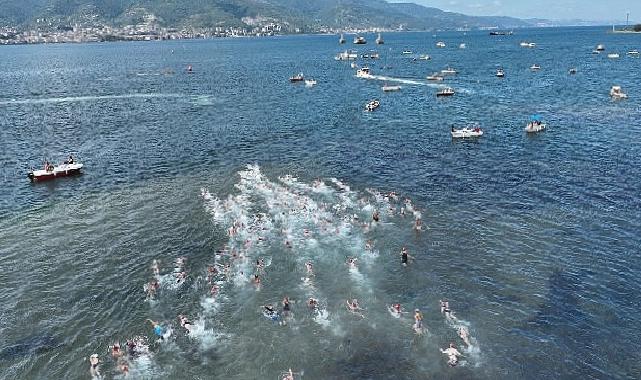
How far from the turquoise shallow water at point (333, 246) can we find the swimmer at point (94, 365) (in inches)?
19.1

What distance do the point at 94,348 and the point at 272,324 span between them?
13.2m

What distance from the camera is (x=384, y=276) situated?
155ft

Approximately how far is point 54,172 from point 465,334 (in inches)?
2495

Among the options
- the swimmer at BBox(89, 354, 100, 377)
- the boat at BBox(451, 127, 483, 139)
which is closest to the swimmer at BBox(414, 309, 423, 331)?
the swimmer at BBox(89, 354, 100, 377)

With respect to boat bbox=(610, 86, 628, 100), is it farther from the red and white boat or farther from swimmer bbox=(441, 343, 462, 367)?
the red and white boat

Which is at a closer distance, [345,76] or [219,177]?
[219,177]

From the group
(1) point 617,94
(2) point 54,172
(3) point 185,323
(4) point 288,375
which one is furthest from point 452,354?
(1) point 617,94

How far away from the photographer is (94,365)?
120 feet

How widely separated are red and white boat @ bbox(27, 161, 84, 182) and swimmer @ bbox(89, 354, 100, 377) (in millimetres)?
46759

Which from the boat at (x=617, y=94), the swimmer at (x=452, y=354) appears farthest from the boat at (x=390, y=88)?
the swimmer at (x=452, y=354)

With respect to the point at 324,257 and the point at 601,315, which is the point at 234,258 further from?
the point at 601,315

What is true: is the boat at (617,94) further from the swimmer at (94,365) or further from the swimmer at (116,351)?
the swimmer at (94,365)

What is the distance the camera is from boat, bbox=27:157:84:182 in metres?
75.2

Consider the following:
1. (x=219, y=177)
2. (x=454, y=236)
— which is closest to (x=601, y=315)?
(x=454, y=236)
